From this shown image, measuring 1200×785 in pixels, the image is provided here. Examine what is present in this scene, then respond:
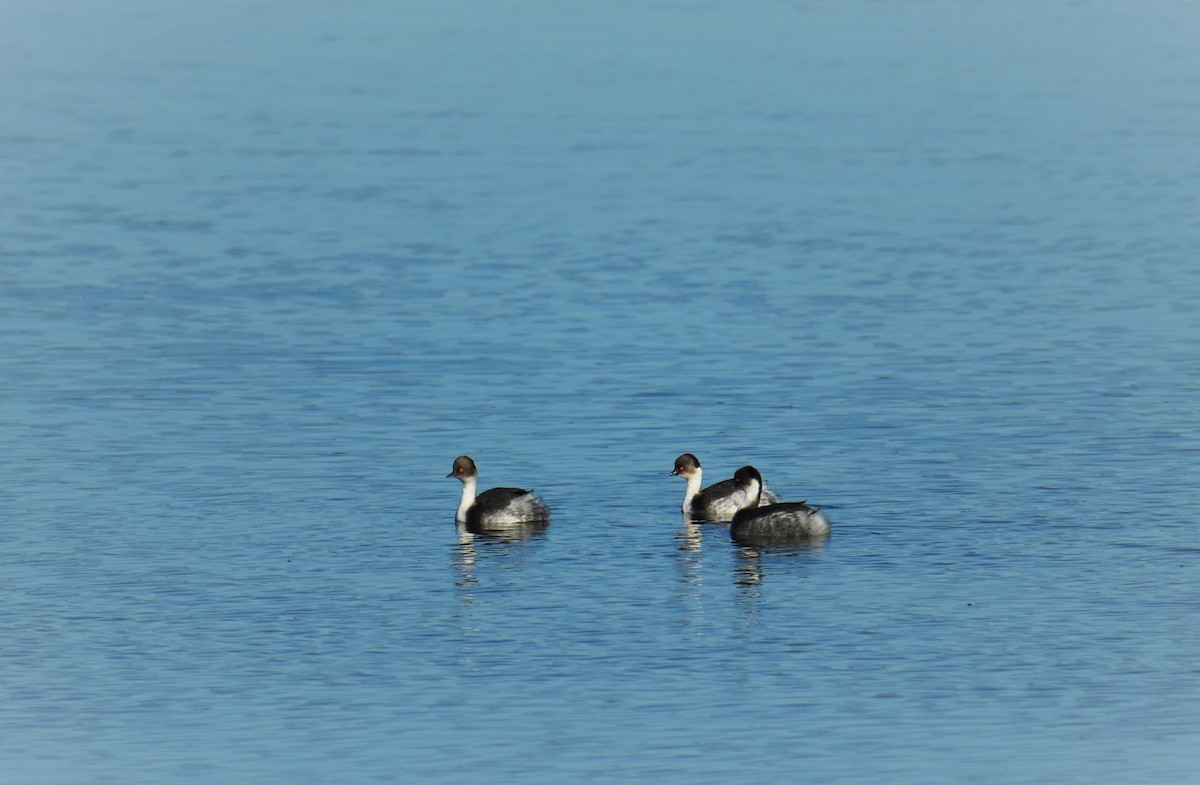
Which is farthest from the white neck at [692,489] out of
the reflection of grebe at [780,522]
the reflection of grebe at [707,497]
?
the reflection of grebe at [780,522]

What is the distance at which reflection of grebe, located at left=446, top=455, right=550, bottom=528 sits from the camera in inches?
894

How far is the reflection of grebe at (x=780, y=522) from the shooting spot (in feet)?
72.4

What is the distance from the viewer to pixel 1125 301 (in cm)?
3547

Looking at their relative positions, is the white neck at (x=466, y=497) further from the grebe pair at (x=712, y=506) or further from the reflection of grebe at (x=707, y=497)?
the reflection of grebe at (x=707, y=497)

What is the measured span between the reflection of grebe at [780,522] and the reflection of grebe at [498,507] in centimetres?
203

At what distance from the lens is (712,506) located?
23609 millimetres

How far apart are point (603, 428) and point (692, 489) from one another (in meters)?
3.81

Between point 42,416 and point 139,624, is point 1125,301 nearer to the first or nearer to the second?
point 42,416

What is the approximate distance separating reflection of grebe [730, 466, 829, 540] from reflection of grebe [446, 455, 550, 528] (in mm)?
2033

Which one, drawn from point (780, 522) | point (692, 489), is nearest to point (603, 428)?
point (692, 489)

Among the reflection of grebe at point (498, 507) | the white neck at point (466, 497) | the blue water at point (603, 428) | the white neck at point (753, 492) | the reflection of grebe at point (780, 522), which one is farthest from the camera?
the white neck at point (753, 492)

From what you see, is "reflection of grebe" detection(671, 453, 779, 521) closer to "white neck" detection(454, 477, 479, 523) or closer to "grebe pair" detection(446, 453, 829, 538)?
"grebe pair" detection(446, 453, 829, 538)

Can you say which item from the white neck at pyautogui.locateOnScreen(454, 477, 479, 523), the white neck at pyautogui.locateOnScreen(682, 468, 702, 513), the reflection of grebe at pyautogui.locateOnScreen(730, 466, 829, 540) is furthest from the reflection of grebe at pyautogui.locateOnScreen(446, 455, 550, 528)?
the reflection of grebe at pyautogui.locateOnScreen(730, 466, 829, 540)

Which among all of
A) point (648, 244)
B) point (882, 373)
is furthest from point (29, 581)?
point (648, 244)
